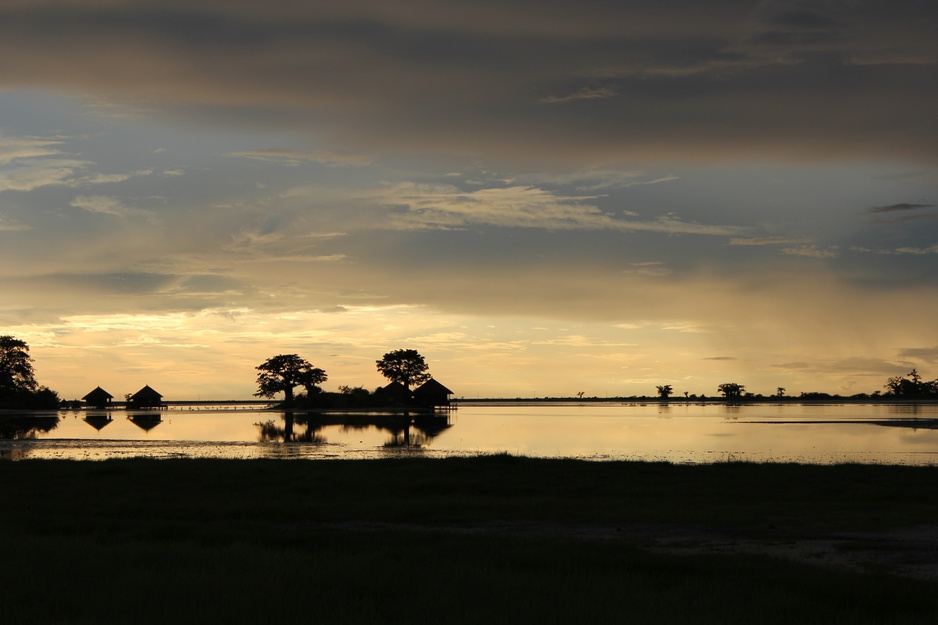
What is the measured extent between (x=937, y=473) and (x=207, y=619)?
1006 inches

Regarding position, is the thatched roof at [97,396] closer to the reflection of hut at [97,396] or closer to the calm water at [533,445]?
the reflection of hut at [97,396]

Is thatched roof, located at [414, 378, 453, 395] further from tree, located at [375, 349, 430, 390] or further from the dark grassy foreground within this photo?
the dark grassy foreground

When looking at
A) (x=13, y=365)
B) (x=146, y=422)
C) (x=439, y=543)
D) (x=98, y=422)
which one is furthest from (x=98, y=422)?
(x=439, y=543)

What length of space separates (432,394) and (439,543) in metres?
110

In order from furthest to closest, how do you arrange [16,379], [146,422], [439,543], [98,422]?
1. [16,379]
2. [146,422]
3. [98,422]
4. [439,543]

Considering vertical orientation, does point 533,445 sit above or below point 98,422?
below

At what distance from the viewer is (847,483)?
2620 centimetres

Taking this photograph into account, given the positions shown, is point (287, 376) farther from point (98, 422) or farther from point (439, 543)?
point (439, 543)

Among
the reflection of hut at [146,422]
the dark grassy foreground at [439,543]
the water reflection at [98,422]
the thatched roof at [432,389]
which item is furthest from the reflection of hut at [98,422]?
the dark grassy foreground at [439,543]

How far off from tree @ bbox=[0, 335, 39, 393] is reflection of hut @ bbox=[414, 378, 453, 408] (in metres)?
52.4

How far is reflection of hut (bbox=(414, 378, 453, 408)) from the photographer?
125m

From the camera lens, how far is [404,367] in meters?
134

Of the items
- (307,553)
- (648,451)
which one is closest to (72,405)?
(648,451)

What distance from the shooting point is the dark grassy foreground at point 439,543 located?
10852mm
